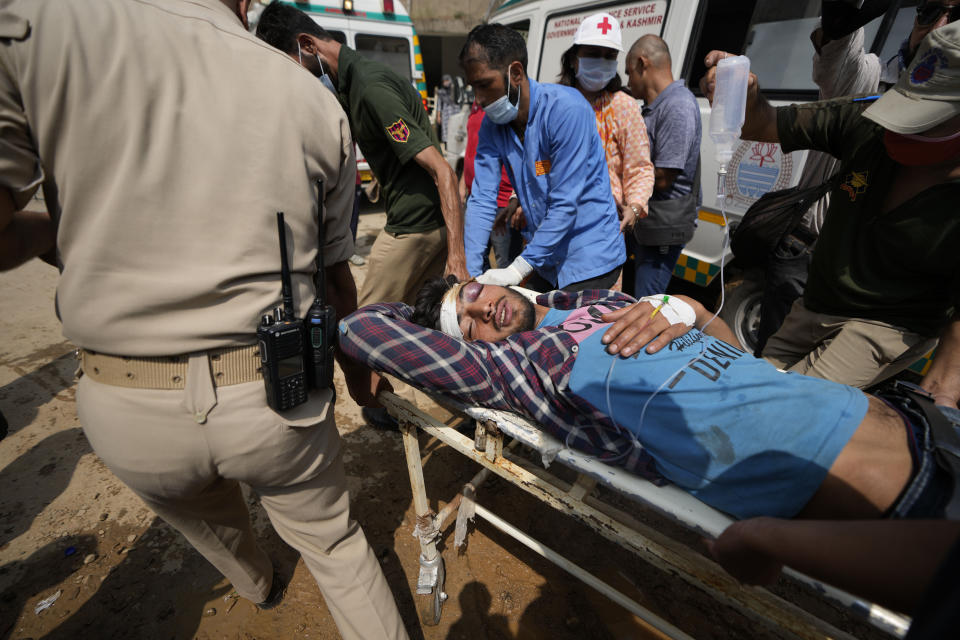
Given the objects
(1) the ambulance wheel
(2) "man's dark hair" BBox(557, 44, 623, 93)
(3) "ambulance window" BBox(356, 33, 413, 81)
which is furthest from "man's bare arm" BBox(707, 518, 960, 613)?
(3) "ambulance window" BBox(356, 33, 413, 81)

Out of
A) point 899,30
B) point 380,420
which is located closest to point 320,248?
point 380,420

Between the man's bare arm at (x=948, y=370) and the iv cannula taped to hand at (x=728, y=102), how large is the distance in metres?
1.03

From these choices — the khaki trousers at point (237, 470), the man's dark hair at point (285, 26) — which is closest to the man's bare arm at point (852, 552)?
the khaki trousers at point (237, 470)

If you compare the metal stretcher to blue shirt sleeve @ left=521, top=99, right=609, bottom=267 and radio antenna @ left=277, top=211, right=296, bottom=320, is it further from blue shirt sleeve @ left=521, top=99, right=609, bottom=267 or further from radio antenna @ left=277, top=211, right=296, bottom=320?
blue shirt sleeve @ left=521, top=99, right=609, bottom=267

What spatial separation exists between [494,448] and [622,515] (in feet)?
1.90

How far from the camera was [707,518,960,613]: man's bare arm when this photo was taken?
0.64 m

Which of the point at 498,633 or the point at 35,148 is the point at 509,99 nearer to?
the point at 35,148

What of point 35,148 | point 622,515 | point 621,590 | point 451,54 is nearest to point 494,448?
point 622,515

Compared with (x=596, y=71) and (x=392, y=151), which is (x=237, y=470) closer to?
(x=392, y=151)

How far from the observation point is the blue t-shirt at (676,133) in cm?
249

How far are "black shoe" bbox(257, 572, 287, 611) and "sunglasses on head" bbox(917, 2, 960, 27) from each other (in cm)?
386

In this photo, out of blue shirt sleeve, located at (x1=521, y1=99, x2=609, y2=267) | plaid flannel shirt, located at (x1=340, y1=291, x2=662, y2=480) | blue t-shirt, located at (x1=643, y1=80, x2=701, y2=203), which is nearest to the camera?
plaid flannel shirt, located at (x1=340, y1=291, x2=662, y2=480)

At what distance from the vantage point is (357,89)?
89.2 inches

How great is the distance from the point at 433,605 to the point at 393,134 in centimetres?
231
